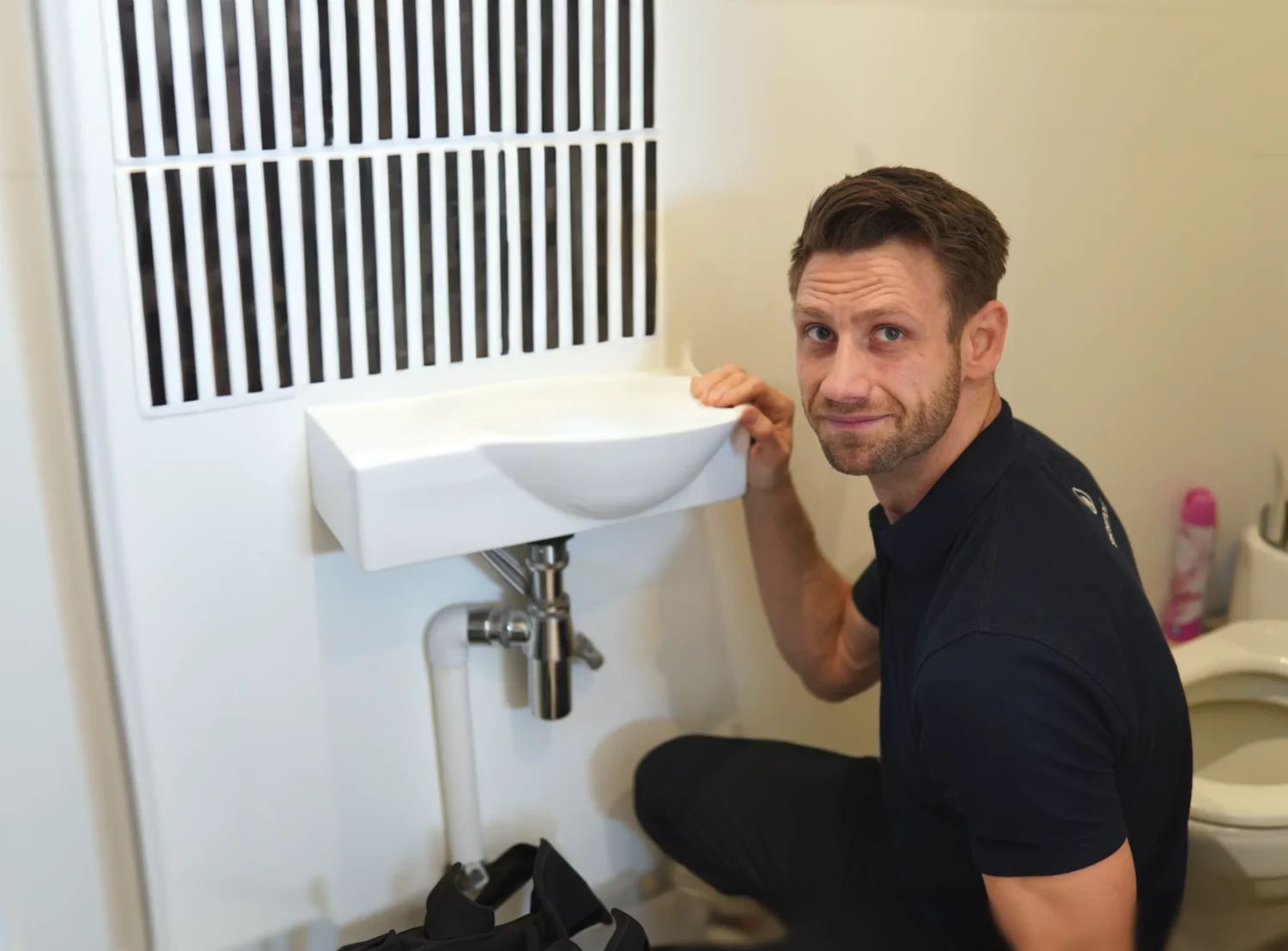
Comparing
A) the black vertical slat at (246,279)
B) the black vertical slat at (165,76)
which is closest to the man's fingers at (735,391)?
the black vertical slat at (246,279)

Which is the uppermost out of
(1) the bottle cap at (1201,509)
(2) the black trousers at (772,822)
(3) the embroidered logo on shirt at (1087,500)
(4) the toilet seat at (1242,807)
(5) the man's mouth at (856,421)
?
(5) the man's mouth at (856,421)

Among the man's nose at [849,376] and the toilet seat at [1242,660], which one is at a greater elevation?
the man's nose at [849,376]

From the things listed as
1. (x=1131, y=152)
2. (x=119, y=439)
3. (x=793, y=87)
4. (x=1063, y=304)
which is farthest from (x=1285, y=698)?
(x=119, y=439)

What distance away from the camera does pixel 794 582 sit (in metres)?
1.52

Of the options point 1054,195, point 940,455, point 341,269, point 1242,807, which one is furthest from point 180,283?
point 1242,807

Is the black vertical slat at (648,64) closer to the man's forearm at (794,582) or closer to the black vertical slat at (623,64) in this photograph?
the black vertical slat at (623,64)

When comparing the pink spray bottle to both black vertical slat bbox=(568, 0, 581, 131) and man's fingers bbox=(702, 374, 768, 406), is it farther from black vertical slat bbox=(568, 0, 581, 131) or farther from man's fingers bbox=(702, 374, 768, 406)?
black vertical slat bbox=(568, 0, 581, 131)

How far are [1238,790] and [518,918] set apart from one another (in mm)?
811

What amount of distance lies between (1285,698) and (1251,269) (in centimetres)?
67

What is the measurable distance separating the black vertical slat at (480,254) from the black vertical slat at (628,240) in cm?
15

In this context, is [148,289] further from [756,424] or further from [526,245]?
[756,424]

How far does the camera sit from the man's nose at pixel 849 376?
1201mm

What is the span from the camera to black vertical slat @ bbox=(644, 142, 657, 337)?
4.42 ft

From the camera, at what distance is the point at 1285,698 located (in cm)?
171
